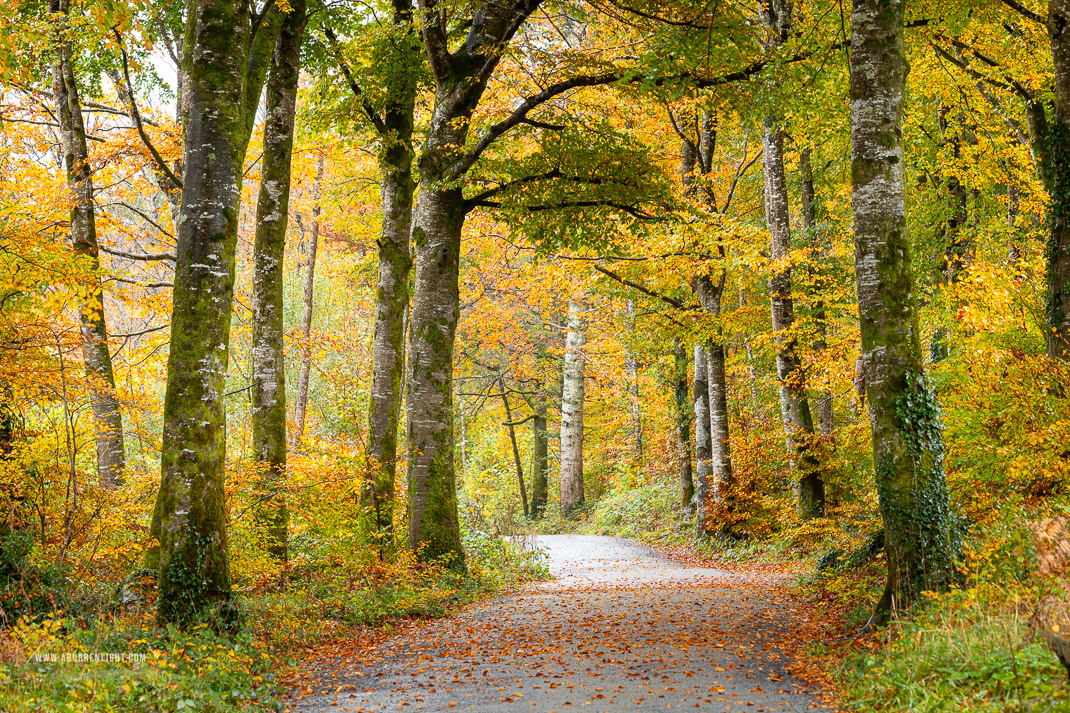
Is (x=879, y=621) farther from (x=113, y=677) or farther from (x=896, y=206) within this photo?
(x=113, y=677)

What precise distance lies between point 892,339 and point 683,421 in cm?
1558

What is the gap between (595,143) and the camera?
37.7 feet

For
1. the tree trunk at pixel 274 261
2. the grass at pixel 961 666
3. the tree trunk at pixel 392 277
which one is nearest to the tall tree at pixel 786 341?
the tree trunk at pixel 392 277

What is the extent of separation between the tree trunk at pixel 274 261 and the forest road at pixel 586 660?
10.5 ft

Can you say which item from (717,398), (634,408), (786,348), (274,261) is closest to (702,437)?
(717,398)

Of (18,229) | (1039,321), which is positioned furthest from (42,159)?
(1039,321)

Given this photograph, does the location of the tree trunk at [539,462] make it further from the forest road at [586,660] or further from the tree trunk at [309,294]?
the forest road at [586,660]

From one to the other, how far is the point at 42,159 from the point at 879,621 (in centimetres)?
1561

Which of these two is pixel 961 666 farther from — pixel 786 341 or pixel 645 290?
pixel 645 290

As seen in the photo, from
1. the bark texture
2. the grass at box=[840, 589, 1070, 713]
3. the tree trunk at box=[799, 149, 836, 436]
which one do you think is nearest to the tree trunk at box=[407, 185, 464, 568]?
the bark texture

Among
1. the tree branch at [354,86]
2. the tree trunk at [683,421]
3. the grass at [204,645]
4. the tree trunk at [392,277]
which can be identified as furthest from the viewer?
the tree trunk at [683,421]

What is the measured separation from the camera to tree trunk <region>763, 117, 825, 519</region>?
14.1m

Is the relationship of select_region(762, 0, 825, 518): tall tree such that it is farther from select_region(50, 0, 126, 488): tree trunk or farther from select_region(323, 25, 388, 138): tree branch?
select_region(50, 0, 126, 488): tree trunk

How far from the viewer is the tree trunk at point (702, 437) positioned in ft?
56.6
